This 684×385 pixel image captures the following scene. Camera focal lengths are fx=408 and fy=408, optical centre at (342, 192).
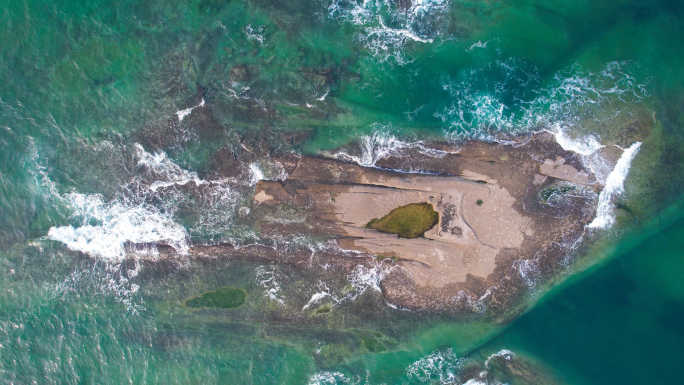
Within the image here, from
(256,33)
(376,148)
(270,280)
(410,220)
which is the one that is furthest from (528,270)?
(256,33)

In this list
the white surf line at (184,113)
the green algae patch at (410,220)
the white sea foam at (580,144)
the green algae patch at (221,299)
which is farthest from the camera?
the green algae patch at (221,299)

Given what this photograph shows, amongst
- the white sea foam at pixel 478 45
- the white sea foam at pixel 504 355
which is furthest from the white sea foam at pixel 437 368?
the white sea foam at pixel 478 45

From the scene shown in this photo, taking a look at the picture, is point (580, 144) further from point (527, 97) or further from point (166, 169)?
point (166, 169)

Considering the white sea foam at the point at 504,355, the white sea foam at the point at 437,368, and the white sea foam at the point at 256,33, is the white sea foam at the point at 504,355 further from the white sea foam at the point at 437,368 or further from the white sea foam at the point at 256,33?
the white sea foam at the point at 256,33

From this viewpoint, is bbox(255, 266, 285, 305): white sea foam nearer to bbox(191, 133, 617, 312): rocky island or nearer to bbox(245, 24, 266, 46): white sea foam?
bbox(191, 133, 617, 312): rocky island

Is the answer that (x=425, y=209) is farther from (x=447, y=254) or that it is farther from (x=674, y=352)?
(x=674, y=352)

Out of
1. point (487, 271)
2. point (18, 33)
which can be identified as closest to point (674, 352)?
point (487, 271)
